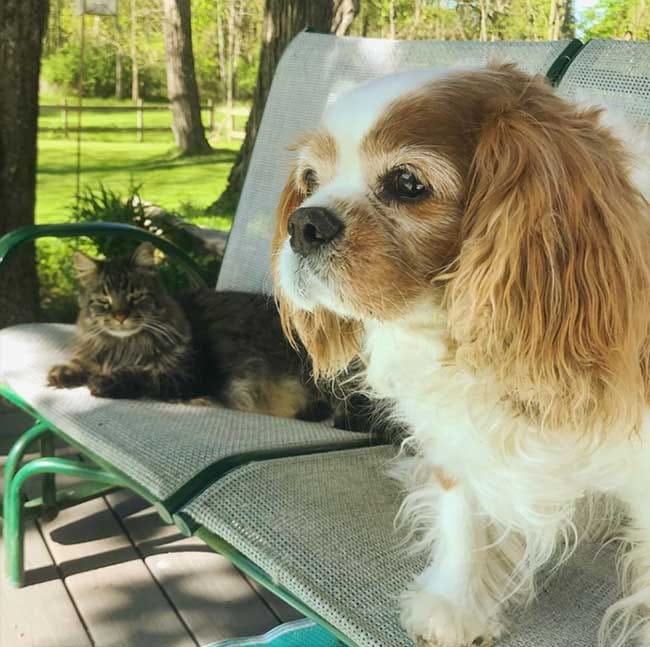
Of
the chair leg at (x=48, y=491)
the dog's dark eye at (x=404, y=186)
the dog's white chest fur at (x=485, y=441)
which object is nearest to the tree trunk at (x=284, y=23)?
the chair leg at (x=48, y=491)

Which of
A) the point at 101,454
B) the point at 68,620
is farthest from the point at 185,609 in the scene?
the point at 101,454

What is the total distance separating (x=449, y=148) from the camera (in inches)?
51.3

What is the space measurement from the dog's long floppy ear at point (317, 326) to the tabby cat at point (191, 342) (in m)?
1.02

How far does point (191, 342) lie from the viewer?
3.00 m

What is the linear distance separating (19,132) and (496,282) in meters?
3.29

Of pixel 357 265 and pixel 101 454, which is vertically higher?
pixel 357 265

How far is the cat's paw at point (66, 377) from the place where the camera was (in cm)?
248

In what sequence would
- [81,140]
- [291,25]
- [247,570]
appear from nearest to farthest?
[247,570]
[291,25]
[81,140]

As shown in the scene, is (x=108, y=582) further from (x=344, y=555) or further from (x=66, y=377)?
(x=344, y=555)

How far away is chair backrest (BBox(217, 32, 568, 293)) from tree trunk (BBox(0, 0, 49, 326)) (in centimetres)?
138

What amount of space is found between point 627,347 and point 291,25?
11.8 feet

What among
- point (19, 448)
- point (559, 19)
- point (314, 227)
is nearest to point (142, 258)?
point (19, 448)

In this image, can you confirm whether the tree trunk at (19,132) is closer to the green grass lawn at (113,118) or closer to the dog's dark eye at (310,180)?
the green grass lawn at (113,118)

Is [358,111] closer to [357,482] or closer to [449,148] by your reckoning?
[449,148]
